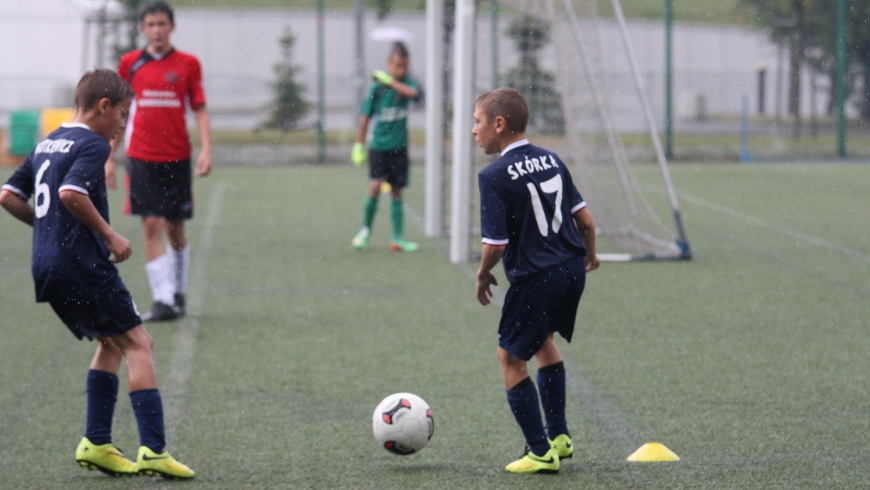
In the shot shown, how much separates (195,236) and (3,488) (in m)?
7.83

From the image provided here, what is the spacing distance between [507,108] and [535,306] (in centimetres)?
73

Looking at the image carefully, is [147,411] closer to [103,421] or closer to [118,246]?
[103,421]

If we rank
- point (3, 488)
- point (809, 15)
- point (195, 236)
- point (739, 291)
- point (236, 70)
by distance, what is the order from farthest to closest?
point (236, 70) → point (809, 15) → point (195, 236) → point (739, 291) → point (3, 488)

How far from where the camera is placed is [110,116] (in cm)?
383

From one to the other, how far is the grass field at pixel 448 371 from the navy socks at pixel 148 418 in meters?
0.15

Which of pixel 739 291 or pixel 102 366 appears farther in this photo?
pixel 739 291

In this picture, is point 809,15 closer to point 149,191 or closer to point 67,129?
point 149,191

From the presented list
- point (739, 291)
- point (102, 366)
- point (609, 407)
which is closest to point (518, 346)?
point (609, 407)

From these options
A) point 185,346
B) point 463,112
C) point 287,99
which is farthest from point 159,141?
point 287,99

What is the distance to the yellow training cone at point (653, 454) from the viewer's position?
4004 mm

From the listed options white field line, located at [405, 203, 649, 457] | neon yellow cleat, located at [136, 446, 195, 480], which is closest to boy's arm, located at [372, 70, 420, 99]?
white field line, located at [405, 203, 649, 457]

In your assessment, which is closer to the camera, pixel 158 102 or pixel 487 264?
pixel 487 264

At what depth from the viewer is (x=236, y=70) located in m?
34.7

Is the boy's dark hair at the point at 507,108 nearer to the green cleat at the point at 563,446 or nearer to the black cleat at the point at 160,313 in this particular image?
the green cleat at the point at 563,446
